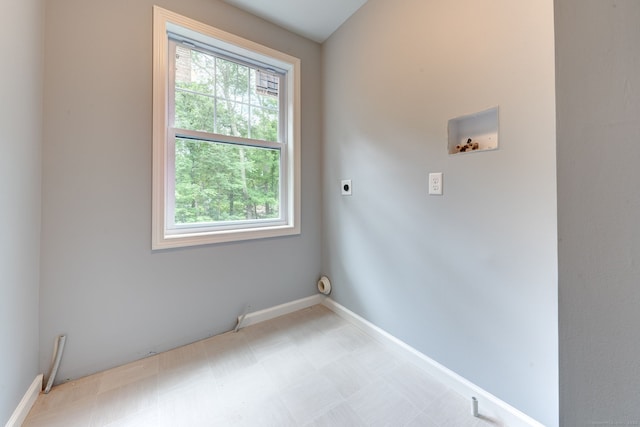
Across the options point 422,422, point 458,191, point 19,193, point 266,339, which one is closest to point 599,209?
point 458,191

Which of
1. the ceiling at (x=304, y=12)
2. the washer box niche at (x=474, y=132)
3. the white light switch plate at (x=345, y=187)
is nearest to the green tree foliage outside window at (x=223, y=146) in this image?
the ceiling at (x=304, y=12)

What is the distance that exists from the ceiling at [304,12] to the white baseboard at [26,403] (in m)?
2.56

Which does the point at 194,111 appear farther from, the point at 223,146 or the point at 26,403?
the point at 26,403

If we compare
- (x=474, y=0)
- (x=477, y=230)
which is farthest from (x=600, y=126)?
(x=474, y=0)

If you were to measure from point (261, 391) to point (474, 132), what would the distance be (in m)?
1.77

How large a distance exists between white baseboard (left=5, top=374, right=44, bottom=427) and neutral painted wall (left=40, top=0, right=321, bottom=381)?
0.30ft

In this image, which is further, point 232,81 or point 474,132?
point 232,81

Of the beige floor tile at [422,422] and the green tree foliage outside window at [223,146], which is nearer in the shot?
the beige floor tile at [422,422]

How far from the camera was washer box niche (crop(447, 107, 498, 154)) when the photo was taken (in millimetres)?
1139

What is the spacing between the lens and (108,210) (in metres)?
1.38

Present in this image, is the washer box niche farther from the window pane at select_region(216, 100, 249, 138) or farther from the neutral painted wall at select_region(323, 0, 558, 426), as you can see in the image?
the window pane at select_region(216, 100, 249, 138)

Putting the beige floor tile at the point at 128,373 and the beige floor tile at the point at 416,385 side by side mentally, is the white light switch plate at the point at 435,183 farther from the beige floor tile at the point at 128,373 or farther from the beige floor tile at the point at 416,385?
the beige floor tile at the point at 128,373

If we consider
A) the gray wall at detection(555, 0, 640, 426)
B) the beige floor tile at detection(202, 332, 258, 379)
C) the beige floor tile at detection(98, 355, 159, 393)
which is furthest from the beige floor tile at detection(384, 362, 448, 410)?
the beige floor tile at detection(98, 355, 159, 393)

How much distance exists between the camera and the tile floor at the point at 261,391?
110 centimetres
